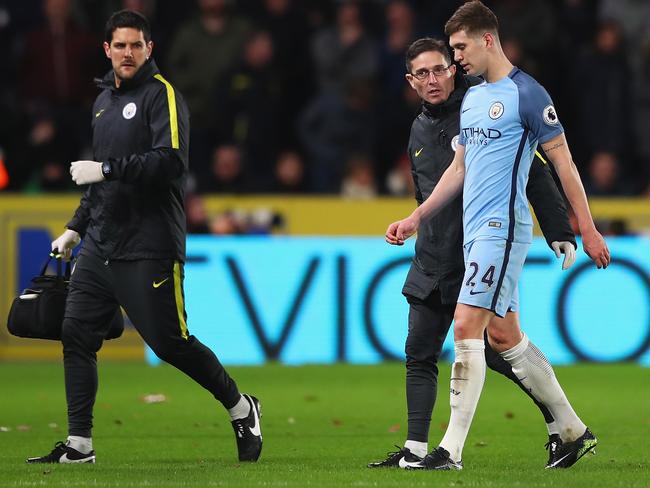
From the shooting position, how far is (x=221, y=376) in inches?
305

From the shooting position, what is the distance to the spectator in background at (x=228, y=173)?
1555cm

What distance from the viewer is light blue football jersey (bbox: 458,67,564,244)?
697cm

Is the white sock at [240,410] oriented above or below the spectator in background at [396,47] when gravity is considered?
below

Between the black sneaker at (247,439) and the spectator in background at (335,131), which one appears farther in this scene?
the spectator in background at (335,131)

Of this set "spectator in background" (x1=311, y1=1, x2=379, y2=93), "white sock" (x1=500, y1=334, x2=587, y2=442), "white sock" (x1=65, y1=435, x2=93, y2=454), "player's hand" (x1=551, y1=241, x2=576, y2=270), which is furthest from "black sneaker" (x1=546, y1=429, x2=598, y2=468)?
"spectator in background" (x1=311, y1=1, x2=379, y2=93)

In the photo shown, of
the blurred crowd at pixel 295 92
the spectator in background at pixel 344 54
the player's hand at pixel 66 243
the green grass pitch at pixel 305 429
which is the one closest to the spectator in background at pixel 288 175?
the blurred crowd at pixel 295 92

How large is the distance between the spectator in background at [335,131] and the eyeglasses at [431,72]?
8925mm

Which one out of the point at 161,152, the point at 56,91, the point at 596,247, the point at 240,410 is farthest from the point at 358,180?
the point at 596,247

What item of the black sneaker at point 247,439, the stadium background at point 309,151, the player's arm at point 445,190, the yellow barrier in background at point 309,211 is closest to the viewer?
the player's arm at point 445,190

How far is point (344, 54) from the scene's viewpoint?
55.4 feet

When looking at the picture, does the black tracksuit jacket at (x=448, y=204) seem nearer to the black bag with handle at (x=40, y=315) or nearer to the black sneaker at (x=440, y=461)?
the black sneaker at (x=440, y=461)

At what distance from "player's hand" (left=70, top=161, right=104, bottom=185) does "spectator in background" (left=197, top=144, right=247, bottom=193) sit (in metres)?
8.19

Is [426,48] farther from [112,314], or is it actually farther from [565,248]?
[112,314]

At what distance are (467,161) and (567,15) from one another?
11.2m
